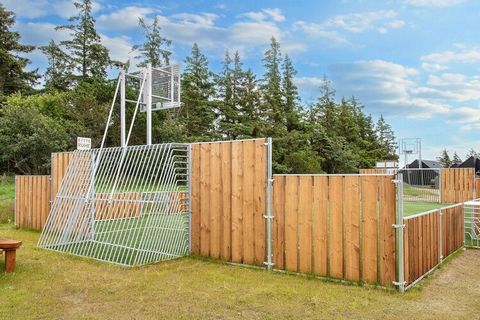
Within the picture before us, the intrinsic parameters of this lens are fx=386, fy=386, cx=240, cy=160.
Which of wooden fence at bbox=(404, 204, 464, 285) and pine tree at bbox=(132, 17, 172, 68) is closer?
wooden fence at bbox=(404, 204, 464, 285)

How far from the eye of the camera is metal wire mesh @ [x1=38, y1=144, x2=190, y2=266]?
6.22 meters

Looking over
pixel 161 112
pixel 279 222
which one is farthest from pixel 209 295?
pixel 161 112

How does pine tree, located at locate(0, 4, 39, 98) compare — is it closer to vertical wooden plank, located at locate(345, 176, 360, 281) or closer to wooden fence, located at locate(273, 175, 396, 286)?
wooden fence, located at locate(273, 175, 396, 286)

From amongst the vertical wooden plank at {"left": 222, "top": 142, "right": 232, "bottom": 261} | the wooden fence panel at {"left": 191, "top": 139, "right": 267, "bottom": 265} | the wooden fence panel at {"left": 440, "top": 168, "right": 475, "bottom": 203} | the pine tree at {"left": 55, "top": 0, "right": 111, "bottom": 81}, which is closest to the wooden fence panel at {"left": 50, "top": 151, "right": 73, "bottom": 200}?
the wooden fence panel at {"left": 191, "top": 139, "right": 267, "bottom": 265}

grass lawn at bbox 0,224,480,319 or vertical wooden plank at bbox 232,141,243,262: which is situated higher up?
vertical wooden plank at bbox 232,141,243,262

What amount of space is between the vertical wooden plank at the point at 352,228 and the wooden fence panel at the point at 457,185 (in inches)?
464

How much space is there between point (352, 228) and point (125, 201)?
3568 millimetres

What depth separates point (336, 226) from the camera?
16.2ft

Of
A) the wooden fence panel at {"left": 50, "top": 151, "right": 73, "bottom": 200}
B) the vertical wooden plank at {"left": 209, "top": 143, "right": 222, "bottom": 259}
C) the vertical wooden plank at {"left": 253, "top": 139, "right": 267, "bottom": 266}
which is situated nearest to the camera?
the vertical wooden plank at {"left": 253, "top": 139, "right": 267, "bottom": 266}

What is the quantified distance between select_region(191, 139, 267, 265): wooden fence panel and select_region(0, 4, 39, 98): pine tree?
2265cm

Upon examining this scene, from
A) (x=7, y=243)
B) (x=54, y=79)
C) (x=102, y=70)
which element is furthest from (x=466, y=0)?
(x=54, y=79)

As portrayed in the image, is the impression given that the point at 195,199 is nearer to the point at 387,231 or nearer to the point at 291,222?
the point at 291,222

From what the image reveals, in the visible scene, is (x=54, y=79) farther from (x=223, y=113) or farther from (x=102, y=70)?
(x=223, y=113)

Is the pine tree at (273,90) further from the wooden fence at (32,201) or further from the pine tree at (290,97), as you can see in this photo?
the wooden fence at (32,201)
